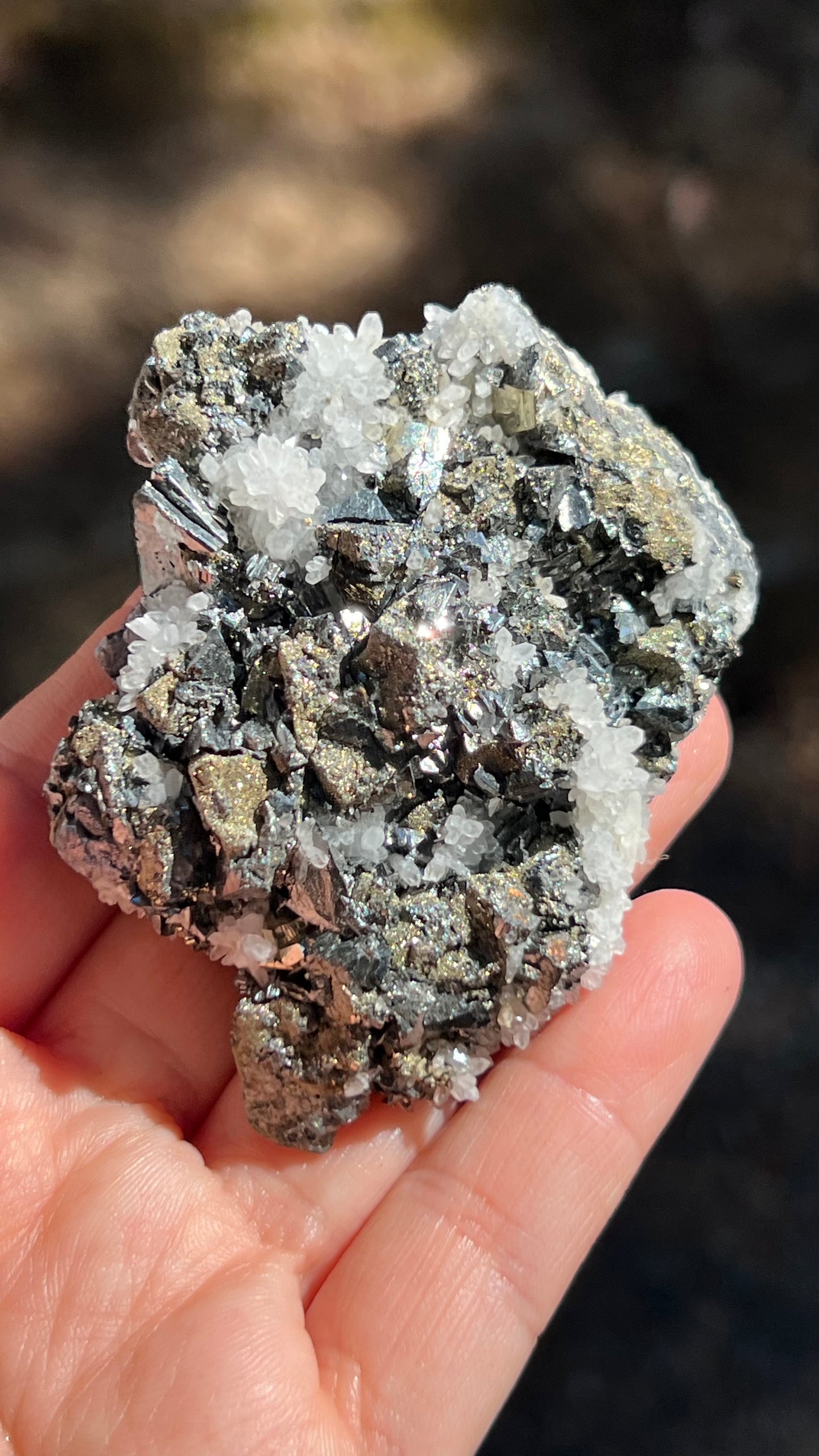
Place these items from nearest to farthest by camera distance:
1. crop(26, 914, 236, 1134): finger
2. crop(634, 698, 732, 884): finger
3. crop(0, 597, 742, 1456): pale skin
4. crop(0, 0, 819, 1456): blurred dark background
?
crop(0, 597, 742, 1456): pale skin → crop(26, 914, 236, 1134): finger → crop(634, 698, 732, 884): finger → crop(0, 0, 819, 1456): blurred dark background

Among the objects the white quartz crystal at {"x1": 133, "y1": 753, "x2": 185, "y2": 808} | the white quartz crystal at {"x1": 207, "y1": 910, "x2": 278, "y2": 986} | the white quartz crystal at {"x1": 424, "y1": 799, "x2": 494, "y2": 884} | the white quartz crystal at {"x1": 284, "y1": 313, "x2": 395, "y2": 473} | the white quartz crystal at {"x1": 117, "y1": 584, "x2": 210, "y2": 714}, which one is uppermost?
the white quartz crystal at {"x1": 284, "y1": 313, "x2": 395, "y2": 473}

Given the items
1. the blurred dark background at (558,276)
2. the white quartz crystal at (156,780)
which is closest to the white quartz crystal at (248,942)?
the white quartz crystal at (156,780)

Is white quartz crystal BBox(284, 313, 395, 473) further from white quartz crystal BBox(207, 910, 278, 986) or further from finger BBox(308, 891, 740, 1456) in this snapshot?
finger BBox(308, 891, 740, 1456)

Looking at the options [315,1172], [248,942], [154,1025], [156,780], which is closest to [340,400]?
[156,780]

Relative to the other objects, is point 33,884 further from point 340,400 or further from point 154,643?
point 340,400

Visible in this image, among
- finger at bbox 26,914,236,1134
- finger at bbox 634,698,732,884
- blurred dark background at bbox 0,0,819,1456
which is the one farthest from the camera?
blurred dark background at bbox 0,0,819,1456

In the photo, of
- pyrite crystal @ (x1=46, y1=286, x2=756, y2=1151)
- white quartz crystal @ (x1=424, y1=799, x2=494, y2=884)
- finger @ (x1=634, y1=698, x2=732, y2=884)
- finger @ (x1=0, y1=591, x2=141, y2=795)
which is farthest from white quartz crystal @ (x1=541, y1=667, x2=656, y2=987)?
finger @ (x1=0, y1=591, x2=141, y2=795)

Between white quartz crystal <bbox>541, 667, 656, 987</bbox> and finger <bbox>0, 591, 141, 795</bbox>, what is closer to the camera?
white quartz crystal <bbox>541, 667, 656, 987</bbox>
